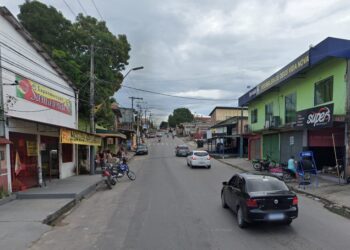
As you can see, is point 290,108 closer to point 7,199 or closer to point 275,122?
point 275,122

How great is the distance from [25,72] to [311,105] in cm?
1683

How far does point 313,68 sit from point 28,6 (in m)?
25.2

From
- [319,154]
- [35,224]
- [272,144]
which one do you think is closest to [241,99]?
[272,144]

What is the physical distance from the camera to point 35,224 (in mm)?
9031

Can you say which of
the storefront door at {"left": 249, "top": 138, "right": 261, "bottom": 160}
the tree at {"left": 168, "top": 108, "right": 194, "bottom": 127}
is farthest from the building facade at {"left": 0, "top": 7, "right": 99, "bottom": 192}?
the tree at {"left": 168, "top": 108, "right": 194, "bottom": 127}

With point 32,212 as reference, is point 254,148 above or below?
above

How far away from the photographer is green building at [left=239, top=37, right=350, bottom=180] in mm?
16281

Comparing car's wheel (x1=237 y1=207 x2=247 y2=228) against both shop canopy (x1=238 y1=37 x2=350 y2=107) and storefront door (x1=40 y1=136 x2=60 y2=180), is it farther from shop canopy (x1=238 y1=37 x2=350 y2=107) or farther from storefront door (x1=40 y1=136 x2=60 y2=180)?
storefront door (x1=40 y1=136 x2=60 y2=180)

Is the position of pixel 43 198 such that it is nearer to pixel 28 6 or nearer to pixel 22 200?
pixel 22 200

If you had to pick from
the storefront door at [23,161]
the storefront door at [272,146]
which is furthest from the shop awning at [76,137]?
the storefront door at [272,146]

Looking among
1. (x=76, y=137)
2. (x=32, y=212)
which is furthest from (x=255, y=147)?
(x=32, y=212)

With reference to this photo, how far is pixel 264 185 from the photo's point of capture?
8.72 metres

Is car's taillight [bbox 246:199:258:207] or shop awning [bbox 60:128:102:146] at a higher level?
shop awning [bbox 60:128:102:146]

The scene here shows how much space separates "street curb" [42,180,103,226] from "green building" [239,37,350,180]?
12515 mm
